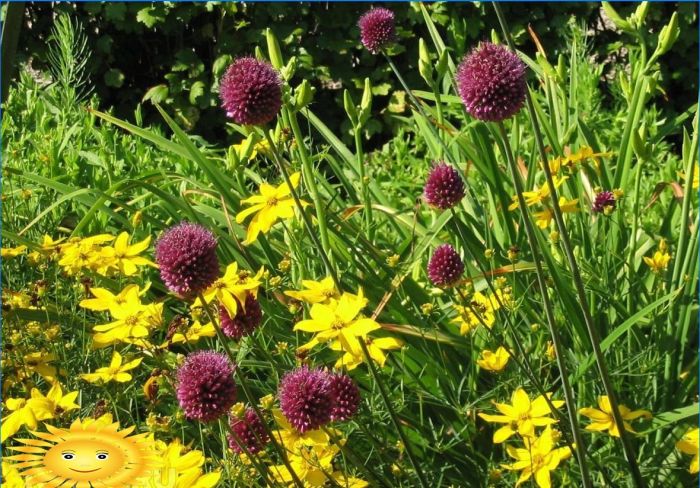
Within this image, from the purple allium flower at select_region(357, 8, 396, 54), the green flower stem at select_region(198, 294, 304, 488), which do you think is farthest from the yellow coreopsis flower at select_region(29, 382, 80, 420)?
the purple allium flower at select_region(357, 8, 396, 54)

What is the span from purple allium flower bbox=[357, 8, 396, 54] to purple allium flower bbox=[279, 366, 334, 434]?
121cm

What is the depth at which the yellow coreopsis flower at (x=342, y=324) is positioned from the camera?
158 centimetres

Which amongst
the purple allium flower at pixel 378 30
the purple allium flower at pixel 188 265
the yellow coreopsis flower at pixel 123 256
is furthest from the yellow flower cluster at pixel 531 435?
the purple allium flower at pixel 378 30

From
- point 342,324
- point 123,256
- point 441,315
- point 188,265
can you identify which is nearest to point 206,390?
point 188,265

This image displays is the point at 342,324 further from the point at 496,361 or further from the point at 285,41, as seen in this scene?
the point at 285,41

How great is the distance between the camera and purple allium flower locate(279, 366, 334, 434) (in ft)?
4.77

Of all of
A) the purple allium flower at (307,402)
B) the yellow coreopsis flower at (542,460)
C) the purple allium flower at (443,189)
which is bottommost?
the yellow coreopsis flower at (542,460)

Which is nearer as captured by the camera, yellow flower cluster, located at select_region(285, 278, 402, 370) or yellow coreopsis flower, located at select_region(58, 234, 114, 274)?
yellow flower cluster, located at select_region(285, 278, 402, 370)

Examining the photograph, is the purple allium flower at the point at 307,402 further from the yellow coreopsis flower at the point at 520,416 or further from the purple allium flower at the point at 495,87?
the purple allium flower at the point at 495,87

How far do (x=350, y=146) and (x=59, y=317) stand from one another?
3494mm

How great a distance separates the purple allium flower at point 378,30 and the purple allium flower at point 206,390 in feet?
4.03

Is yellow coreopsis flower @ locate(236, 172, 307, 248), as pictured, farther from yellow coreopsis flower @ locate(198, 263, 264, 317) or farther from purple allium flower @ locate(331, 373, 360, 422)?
purple allium flower @ locate(331, 373, 360, 422)

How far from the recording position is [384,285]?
228 centimetres

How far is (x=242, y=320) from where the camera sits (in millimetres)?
1655
